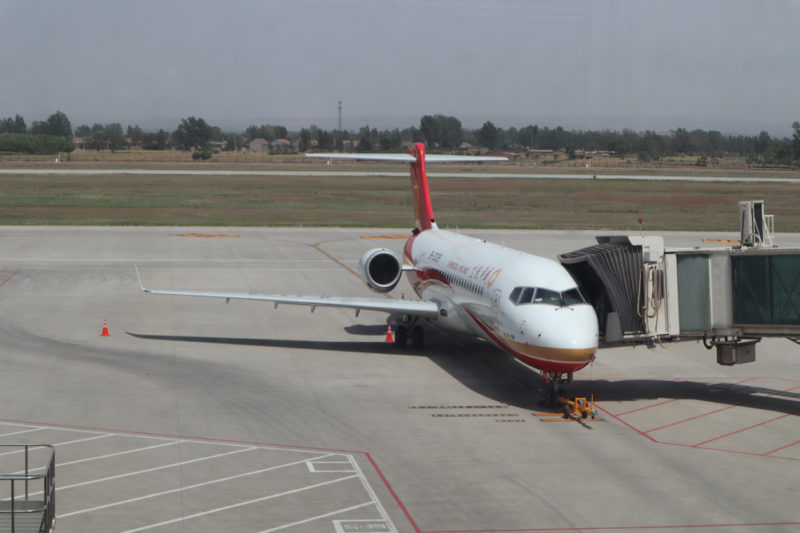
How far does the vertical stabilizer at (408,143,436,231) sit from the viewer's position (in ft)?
106

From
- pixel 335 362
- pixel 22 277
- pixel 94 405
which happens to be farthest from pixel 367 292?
pixel 94 405

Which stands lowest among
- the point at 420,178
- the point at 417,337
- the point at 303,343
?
the point at 303,343

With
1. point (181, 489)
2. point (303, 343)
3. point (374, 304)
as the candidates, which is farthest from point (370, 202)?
point (181, 489)

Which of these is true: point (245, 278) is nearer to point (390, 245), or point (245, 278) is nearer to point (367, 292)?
point (367, 292)

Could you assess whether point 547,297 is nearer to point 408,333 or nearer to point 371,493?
point 408,333

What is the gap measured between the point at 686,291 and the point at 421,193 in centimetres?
1333

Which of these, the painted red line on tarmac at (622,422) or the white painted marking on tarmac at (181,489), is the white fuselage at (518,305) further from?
the white painted marking on tarmac at (181,489)

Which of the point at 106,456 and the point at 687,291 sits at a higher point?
the point at 687,291

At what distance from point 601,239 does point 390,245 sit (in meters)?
30.6

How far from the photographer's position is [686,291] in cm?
2130

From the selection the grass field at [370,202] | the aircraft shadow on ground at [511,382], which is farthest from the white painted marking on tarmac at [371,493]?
the grass field at [370,202]

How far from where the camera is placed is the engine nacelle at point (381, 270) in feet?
94.7

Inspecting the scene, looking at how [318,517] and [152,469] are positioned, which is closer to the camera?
[318,517]

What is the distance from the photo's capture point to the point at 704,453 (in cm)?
1772
